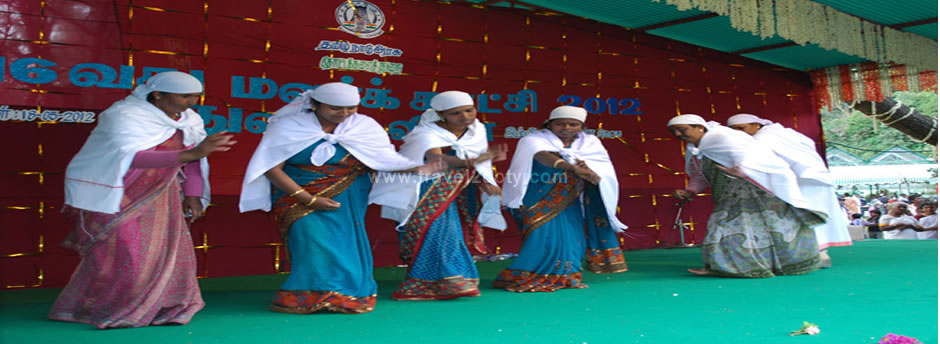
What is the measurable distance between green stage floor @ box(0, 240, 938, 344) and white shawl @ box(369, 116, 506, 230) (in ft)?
1.75

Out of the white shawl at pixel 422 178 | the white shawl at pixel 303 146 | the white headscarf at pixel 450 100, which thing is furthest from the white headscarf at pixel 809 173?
the white shawl at pixel 303 146

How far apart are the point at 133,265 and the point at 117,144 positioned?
62cm

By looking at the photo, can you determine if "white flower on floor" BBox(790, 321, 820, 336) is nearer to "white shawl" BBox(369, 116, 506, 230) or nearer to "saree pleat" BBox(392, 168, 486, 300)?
"saree pleat" BBox(392, 168, 486, 300)

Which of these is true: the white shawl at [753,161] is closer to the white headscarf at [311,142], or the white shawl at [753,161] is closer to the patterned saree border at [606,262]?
the patterned saree border at [606,262]

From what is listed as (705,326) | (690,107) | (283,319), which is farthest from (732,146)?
(283,319)

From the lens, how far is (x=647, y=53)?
8.12 m

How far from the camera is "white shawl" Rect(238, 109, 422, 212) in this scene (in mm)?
4121

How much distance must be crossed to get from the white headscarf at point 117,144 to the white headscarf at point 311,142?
481 mm

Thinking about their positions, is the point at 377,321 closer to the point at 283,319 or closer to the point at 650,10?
A: the point at 283,319

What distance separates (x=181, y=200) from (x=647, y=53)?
215 inches

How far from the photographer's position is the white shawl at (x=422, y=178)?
15.0ft

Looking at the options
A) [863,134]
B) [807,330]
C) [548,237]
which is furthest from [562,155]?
[863,134]

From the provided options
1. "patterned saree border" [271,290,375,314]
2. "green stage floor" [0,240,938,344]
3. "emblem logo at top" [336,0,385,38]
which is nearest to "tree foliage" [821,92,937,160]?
"emblem logo at top" [336,0,385,38]

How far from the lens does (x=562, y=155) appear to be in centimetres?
534
